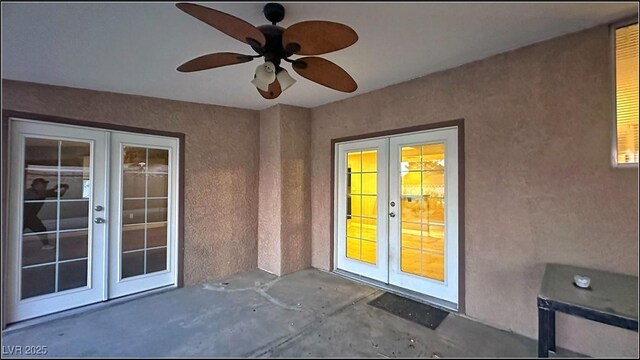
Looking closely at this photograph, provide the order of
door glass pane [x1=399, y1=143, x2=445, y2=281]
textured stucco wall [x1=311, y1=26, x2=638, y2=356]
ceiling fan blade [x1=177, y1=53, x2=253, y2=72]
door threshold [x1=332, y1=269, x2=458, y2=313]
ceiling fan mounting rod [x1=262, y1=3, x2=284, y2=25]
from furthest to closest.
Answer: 1. door glass pane [x1=399, y1=143, x2=445, y2=281]
2. door threshold [x1=332, y1=269, x2=458, y2=313]
3. textured stucco wall [x1=311, y1=26, x2=638, y2=356]
4. ceiling fan blade [x1=177, y1=53, x2=253, y2=72]
5. ceiling fan mounting rod [x1=262, y1=3, x2=284, y2=25]

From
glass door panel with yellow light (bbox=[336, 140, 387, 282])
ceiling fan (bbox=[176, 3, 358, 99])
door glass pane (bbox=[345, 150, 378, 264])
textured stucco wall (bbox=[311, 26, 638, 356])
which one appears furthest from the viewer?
door glass pane (bbox=[345, 150, 378, 264])

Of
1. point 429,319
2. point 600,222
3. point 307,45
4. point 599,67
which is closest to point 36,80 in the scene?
point 307,45

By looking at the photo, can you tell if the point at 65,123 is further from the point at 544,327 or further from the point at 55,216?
the point at 544,327

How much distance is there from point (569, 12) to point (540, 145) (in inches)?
36.6

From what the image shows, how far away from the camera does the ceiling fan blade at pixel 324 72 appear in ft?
6.08

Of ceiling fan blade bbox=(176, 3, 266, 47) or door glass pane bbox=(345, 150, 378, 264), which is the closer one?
ceiling fan blade bbox=(176, 3, 266, 47)

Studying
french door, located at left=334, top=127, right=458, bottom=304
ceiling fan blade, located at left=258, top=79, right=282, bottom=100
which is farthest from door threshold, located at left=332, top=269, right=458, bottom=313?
ceiling fan blade, located at left=258, top=79, right=282, bottom=100

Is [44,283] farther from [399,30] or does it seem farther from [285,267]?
[399,30]

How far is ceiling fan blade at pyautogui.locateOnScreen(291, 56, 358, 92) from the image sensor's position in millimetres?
1854

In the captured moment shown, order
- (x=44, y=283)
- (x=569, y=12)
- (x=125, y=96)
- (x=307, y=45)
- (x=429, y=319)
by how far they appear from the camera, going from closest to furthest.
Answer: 1. (x=307, y=45)
2. (x=569, y=12)
3. (x=429, y=319)
4. (x=44, y=283)
5. (x=125, y=96)

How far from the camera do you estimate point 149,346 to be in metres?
2.24

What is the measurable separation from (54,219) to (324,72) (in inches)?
122

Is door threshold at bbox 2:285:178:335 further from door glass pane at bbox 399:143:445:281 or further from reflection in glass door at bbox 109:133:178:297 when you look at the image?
door glass pane at bbox 399:143:445:281

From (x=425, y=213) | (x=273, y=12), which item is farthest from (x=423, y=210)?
(x=273, y=12)
